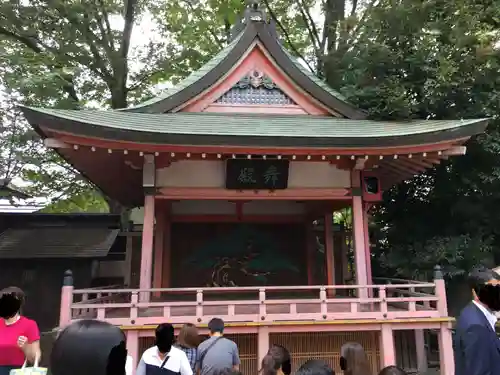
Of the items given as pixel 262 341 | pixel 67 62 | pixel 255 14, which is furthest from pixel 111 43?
pixel 262 341

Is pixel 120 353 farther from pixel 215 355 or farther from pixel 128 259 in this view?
pixel 128 259

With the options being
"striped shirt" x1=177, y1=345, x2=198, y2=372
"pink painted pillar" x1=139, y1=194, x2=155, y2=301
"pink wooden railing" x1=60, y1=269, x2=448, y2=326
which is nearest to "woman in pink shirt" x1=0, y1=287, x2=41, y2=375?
"striped shirt" x1=177, y1=345, x2=198, y2=372

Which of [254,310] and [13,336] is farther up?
[254,310]

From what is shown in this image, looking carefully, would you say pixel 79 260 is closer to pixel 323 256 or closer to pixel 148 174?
pixel 148 174

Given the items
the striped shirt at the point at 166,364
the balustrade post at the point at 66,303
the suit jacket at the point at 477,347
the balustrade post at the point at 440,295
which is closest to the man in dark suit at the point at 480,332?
the suit jacket at the point at 477,347

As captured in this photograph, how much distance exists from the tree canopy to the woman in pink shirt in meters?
9.45

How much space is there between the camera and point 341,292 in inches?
527

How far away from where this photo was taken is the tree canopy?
1160 centimetres

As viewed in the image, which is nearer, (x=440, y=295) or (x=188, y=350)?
(x=188, y=350)

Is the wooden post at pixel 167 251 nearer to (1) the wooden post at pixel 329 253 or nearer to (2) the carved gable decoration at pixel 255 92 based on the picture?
(2) the carved gable decoration at pixel 255 92

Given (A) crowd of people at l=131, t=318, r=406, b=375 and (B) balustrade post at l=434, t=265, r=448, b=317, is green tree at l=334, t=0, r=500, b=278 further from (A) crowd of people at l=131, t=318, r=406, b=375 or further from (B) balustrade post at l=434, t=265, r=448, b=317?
(A) crowd of people at l=131, t=318, r=406, b=375

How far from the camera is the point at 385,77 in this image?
12352mm

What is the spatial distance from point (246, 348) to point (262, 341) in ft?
3.74

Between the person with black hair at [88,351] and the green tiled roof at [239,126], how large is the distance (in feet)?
22.4
